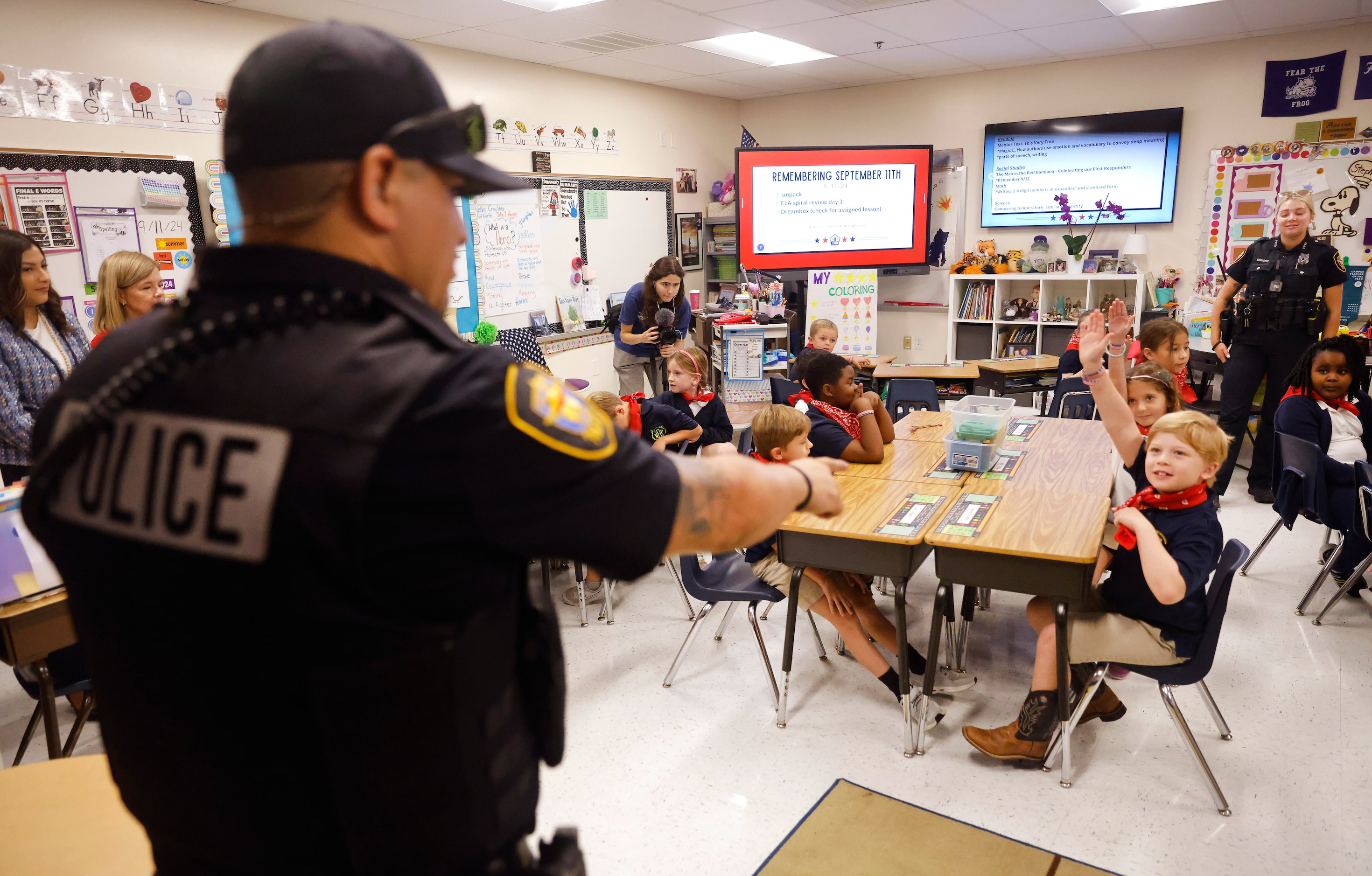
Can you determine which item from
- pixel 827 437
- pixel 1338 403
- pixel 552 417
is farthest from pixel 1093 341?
pixel 552 417

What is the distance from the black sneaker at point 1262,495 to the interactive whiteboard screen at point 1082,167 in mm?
2960

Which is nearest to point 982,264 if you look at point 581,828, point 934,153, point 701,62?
point 934,153

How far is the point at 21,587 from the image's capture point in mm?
1985

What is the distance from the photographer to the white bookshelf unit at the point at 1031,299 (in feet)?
22.8

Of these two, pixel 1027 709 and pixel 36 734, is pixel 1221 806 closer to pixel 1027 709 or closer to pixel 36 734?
pixel 1027 709

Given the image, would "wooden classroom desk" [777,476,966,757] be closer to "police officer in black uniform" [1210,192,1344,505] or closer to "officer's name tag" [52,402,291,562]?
"officer's name tag" [52,402,291,562]

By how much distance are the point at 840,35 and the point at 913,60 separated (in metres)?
1.33

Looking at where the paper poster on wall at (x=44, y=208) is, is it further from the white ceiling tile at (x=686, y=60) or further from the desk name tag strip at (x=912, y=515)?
the desk name tag strip at (x=912, y=515)

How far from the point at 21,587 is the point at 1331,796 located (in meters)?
3.47

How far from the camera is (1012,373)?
533cm

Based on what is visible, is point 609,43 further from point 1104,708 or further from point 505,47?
point 1104,708

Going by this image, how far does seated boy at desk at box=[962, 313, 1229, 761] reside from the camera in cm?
218

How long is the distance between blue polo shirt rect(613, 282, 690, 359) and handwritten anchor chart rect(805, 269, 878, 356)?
65.8 inches

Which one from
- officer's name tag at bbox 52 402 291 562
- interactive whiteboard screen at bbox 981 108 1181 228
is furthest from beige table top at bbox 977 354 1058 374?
officer's name tag at bbox 52 402 291 562
